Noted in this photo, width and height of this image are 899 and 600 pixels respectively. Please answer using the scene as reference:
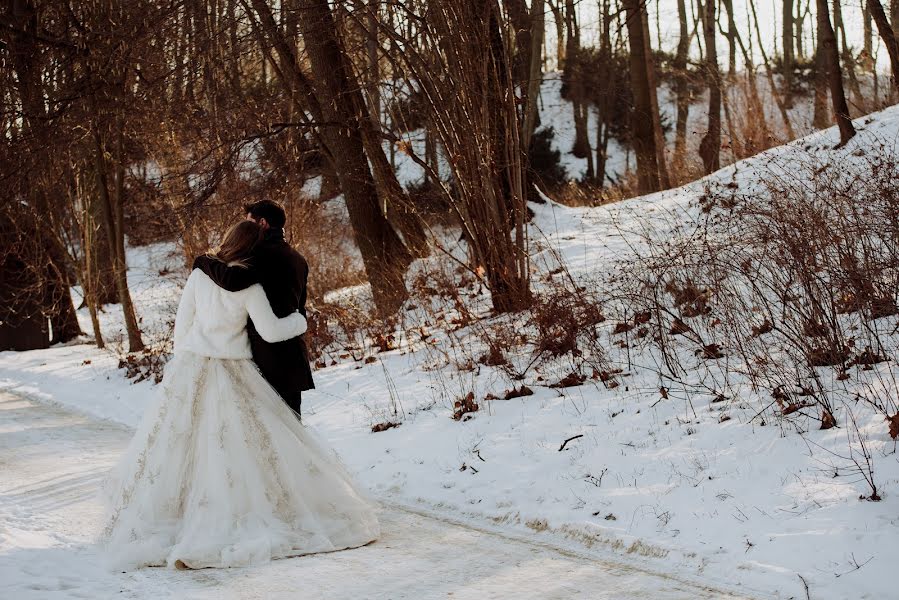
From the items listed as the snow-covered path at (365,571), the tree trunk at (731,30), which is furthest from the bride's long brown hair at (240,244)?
the tree trunk at (731,30)

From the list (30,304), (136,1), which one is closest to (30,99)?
(136,1)

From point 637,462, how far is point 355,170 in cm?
955

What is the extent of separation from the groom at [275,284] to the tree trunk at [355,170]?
280 inches

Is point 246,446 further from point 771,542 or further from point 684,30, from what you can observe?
point 684,30

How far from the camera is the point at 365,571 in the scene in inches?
201

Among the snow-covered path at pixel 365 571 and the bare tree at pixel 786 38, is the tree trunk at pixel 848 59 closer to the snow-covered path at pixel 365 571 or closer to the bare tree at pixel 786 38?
the bare tree at pixel 786 38

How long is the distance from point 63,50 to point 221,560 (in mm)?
11821

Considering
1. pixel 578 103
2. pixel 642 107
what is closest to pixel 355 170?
pixel 642 107

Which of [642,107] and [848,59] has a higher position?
[848,59]

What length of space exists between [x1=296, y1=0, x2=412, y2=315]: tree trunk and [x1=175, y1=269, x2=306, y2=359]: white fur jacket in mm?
7238

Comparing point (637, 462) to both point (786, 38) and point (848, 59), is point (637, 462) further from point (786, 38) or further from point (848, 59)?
point (786, 38)

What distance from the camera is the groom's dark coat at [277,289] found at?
575cm

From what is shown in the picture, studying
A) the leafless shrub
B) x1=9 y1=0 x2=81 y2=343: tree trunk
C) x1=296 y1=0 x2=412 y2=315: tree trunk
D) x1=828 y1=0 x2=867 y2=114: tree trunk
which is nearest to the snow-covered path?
the leafless shrub

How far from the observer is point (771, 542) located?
4938mm
